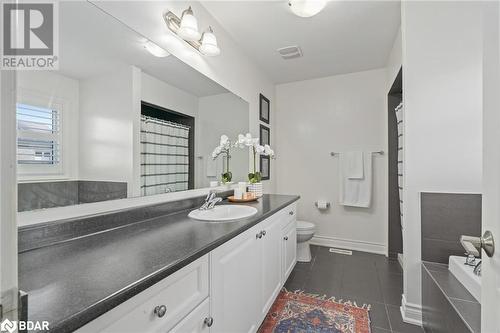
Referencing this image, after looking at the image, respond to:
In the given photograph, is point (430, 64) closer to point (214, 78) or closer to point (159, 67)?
point (214, 78)

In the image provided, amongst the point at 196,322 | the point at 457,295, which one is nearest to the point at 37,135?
the point at 196,322

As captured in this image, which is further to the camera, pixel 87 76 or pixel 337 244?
pixel 337 244

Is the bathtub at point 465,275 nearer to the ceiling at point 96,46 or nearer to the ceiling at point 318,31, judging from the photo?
the ceiling at point 318,31

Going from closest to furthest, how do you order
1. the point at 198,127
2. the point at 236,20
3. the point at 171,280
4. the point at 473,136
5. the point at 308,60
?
the point at 171,280 < the point at 473,136 < the point at 198,127 < the point at 236,20 < the point at 308,60

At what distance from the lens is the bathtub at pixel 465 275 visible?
124 centimetres

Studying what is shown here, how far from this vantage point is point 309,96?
339cm

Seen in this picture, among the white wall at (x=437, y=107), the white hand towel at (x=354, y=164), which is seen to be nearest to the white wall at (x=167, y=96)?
the white wall at (x=437, y=107)

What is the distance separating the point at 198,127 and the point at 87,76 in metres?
0.89

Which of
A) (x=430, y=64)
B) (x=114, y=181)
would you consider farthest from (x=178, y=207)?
(x=430, y=64)

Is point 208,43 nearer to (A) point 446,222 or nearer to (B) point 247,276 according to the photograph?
(B) point 247,276

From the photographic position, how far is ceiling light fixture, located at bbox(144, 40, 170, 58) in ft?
4.52

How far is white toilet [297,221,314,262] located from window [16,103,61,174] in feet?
7.47

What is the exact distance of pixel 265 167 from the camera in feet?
10.3

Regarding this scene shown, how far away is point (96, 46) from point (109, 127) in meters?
0.39
